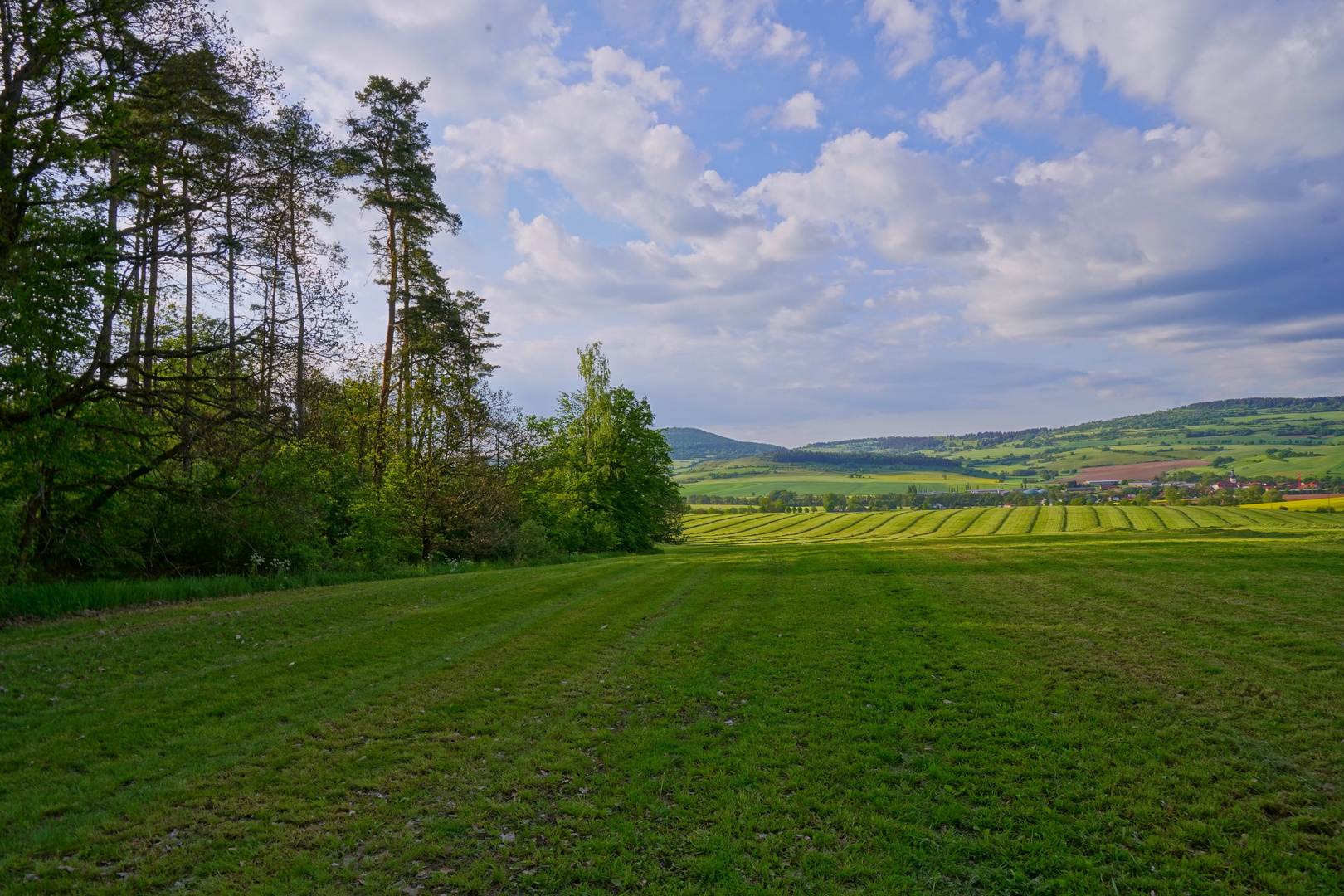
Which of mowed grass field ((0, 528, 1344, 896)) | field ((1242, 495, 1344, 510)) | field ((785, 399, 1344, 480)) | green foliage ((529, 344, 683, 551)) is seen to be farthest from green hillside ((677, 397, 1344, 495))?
mowed grass field ((0, 528, 1344, 896))

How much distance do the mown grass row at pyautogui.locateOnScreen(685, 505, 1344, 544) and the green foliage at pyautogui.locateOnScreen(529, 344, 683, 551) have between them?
2124 centimetres

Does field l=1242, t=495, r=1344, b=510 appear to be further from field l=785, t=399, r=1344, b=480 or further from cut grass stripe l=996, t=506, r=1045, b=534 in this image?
field l=785, t=399, r=1344, b=480

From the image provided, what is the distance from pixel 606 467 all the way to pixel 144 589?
2879 cm

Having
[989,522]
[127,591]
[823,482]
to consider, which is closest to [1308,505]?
[989,522]

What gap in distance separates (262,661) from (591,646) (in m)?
5.36

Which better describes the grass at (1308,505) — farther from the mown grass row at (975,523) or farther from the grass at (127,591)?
the grass at (127,591)

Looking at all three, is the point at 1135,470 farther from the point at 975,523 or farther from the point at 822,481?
the point at 975,523

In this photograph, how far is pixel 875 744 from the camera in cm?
694

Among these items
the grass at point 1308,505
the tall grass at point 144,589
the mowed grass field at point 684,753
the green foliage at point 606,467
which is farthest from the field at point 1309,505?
the tall grass at point 144,589

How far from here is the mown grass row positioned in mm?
60394

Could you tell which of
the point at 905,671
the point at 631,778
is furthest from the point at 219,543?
the point at 905,671

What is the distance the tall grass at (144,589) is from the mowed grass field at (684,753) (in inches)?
49.1

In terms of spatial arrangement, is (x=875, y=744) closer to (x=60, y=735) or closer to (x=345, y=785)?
(x=345, y=785)

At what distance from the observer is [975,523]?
8106 centimetres
